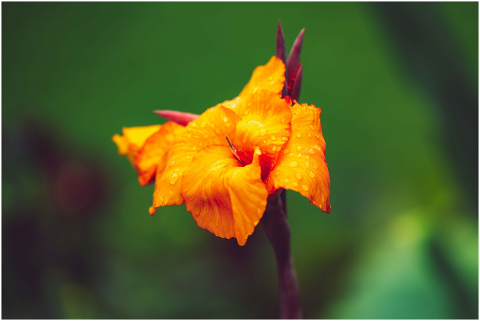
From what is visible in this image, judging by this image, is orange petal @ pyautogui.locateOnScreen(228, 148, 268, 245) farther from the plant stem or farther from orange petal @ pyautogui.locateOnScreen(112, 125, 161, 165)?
orange petal @ pyautogui.locateOnScreen(112, 125, 161, 165)

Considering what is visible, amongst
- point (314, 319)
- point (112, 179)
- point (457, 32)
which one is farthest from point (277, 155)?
point (457, 32)

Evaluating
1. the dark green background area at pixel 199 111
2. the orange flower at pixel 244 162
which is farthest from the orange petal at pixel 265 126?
the dark green background area at pixel 199 111

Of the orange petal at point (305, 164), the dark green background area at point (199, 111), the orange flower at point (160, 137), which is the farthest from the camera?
the dark green background area at point (199, 111)

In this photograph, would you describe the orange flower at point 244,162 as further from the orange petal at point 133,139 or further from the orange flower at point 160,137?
the orange petal at point 133,139

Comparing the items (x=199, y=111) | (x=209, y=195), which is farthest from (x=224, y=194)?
(x=199, y=111)

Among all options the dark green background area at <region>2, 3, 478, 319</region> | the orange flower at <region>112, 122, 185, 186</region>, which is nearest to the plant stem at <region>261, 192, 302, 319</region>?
the orange flower at <region>112, 122, 185, 186</region>

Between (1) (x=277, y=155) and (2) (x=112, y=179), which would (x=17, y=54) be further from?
(1) (x=277, y=155)
